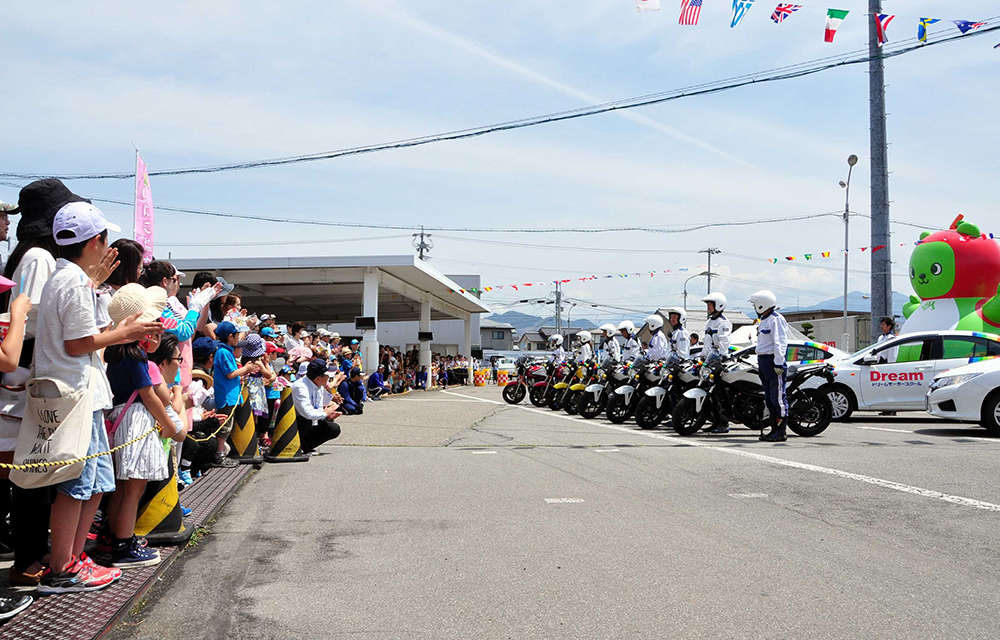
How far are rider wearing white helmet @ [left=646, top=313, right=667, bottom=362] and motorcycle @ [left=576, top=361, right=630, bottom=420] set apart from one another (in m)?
0.70

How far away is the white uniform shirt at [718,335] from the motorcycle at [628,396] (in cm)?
204

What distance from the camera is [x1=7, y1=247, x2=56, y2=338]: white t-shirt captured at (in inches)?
148

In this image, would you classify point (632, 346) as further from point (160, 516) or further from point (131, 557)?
point (131, 557)

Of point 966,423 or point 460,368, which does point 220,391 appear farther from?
point 460,368

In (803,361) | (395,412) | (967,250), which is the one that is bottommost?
(395,412)

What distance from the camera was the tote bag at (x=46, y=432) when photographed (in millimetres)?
3609

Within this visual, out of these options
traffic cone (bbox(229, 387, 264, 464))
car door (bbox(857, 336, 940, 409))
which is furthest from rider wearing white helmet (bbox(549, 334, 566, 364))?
traffic cone (bbox(229, 387, 264, 464))

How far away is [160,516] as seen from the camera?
500 centimetres

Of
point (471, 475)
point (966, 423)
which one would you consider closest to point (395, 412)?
point (471, 475)

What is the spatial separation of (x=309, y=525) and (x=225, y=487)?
170cm

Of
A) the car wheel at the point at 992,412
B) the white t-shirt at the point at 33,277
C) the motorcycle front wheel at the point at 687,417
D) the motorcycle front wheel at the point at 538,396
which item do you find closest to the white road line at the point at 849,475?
the motorcycle front wheel at the point at 687,417

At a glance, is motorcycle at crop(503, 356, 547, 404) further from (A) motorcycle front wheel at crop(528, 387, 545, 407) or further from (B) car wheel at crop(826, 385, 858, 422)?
(B) car wheel at crop(826, 385, 858, 422)

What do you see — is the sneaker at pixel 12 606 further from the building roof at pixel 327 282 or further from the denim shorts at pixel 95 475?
the building roof at pixel 327 282

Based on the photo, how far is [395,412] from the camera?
58.3 ft
